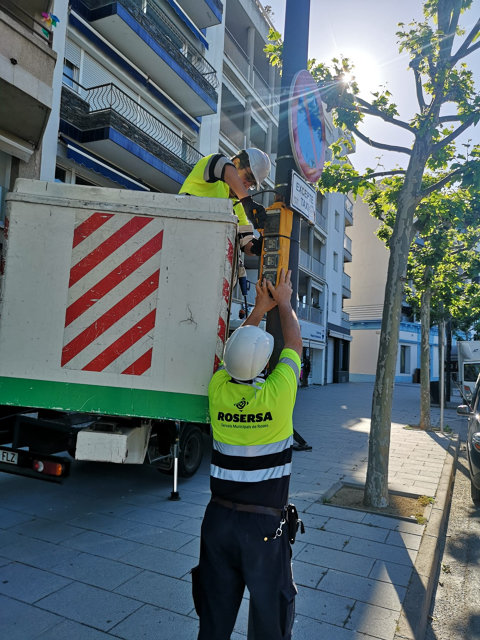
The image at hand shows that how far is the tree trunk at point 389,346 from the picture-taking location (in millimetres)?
5785

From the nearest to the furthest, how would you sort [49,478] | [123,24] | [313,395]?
[49,478] < [123,24] < [313,395]

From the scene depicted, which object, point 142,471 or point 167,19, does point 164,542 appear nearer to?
point 142,471

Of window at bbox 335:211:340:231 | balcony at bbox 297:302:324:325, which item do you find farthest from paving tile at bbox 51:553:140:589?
window at bbox 335:211:340:231

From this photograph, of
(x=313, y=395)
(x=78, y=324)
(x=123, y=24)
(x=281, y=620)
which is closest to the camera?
(x=281, y=620)

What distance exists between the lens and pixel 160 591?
3.46 metres

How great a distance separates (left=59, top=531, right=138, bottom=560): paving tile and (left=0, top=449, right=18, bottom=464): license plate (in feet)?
4.39

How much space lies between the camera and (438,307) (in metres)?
15.8

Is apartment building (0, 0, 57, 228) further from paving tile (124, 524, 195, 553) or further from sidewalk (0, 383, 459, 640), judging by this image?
paving tile (124, 524, 195, 553)

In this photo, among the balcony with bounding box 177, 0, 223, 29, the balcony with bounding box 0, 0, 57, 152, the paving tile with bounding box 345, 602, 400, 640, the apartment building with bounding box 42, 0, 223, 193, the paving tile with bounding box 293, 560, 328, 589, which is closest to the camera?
the paving tile with bounding box 345, 602, 400, 640

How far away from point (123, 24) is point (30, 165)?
534 cm

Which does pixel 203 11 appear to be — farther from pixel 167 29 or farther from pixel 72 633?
pixel 72 633

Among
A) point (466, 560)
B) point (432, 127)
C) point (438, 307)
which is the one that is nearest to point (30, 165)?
point (432, 127)

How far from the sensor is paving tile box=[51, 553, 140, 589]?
3561 millimetres

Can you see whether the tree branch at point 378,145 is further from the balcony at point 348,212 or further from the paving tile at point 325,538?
the balcony at point 348,212
